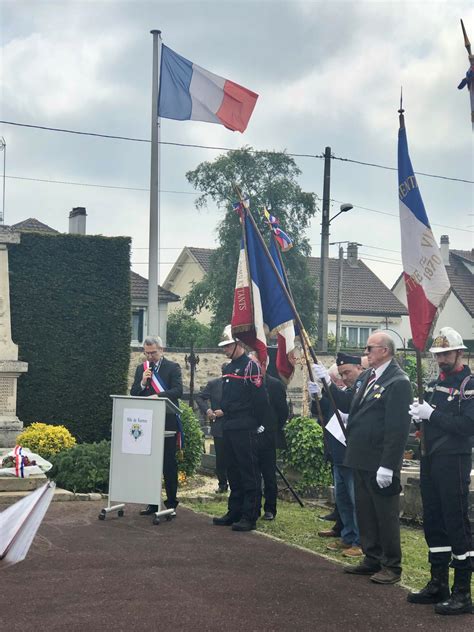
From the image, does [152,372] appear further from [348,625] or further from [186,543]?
[348,625]

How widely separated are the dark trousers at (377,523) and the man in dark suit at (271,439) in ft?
8.88

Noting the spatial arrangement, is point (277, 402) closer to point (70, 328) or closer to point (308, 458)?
point (308, 458)

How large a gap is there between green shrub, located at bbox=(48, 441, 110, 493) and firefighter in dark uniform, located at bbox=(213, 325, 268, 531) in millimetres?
2434

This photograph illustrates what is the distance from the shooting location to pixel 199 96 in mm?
15898

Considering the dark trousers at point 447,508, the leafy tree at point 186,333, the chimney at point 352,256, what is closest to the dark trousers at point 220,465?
the dark trousers at point 447,508

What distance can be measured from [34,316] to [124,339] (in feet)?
5.57

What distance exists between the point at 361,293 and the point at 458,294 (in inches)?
250

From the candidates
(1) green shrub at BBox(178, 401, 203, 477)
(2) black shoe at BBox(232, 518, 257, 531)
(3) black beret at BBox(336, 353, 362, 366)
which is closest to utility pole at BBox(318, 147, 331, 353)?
(1) green shrub at BBox(178, 401, 203, 477)

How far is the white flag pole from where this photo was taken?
1591 cm

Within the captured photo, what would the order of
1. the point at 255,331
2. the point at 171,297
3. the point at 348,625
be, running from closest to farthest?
the point at 348,625
the point at 255,331
the point at 171,297

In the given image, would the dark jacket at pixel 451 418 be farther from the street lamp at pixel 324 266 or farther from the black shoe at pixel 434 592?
the street lamp at pixel 324 266

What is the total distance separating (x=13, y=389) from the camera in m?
15.0

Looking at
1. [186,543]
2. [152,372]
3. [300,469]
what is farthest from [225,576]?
[300,469]

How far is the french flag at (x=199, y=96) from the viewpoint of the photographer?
1562cm
